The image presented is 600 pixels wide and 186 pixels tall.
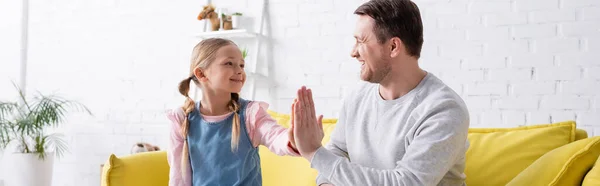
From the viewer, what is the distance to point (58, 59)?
4.82 m

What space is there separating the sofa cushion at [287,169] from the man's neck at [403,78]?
2.37 feet

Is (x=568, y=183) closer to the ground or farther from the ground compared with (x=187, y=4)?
closer to the ground

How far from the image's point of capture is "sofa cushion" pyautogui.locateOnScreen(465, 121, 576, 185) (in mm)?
2080

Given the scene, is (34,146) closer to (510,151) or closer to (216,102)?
(216,102)

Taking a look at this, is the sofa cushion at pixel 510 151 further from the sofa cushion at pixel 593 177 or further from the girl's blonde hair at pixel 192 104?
the girl's blonde hair at pixel 192 104

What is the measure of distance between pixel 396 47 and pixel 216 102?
803 mm

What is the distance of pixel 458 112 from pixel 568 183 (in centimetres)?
36

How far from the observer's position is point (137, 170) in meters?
2.50

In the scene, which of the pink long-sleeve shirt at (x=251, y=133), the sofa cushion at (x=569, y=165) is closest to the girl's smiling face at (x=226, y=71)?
the pink long-sleeve shirt at (x=251, y=133)

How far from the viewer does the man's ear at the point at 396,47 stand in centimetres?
179

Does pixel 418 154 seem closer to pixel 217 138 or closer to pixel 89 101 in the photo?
pixel 217 138

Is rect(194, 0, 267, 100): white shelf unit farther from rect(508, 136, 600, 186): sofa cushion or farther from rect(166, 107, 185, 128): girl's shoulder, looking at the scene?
rect(508, 136, 600, 186): sofa cushion

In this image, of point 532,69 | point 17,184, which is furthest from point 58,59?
point 532,69

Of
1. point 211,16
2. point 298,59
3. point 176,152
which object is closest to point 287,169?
point 176,152
